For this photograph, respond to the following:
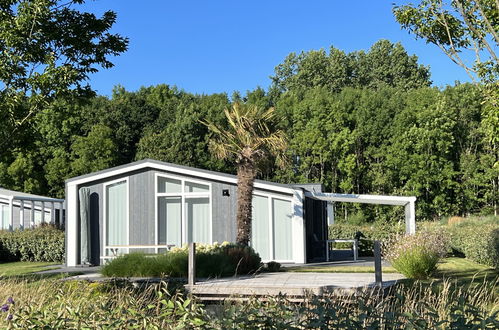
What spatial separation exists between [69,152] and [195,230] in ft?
76.3

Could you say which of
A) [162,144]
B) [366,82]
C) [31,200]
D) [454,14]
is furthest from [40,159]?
[454,14]

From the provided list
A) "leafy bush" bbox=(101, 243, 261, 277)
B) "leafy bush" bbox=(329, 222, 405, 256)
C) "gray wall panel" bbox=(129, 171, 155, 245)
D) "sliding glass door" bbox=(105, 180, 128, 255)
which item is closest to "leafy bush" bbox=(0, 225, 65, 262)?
"sliding glass door" bbox=(105, 180, 128, 255)

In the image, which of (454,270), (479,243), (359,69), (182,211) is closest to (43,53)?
(182,211)

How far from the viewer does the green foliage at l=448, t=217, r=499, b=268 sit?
43.1ft

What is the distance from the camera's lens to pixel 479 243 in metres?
15.5

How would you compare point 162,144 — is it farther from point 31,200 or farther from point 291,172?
point 31,200

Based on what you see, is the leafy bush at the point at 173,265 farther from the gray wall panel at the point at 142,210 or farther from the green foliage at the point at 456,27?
the green foliage at the point at 456,27

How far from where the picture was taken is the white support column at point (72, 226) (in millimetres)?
17578

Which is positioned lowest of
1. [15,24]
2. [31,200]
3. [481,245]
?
[481,245]

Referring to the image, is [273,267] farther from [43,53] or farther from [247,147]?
[43,53]

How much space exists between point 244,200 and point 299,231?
2067 millimetres

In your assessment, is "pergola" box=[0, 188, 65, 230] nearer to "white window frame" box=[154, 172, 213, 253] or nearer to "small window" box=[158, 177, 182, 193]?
"white window frame" box=[154, 172, 213, 253]

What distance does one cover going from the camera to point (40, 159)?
123ft

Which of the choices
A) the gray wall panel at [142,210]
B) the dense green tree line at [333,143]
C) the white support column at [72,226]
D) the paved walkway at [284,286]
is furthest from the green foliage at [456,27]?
the dense green tree line at [333,143]
